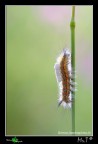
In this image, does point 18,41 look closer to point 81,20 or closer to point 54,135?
point 81,20

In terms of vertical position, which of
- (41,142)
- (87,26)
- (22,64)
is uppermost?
(87,26)

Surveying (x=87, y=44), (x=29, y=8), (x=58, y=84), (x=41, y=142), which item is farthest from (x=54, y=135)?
(x=29, y=8)

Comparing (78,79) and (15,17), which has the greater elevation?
(15,17)
